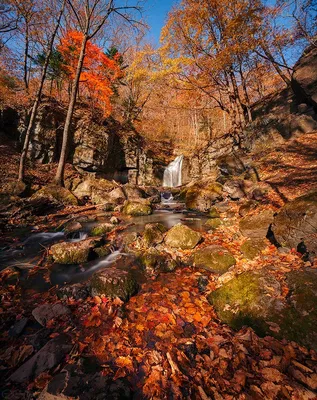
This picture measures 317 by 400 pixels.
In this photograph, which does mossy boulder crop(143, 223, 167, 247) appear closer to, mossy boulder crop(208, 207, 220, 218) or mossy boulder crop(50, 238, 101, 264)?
mossy boulder crop(50, 238, 101, 264)

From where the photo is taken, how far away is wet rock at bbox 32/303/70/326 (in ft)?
10.4

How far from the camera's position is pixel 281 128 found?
13.1 metres

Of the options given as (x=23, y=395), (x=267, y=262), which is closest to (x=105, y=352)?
(x=23, y=395)

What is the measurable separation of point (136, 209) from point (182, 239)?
4.70m

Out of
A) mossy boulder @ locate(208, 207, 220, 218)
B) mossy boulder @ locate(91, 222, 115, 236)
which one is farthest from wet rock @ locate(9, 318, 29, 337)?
mossy boulder @ locate(208, 207, 220, 218)

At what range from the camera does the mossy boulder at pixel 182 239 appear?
5.53 meters

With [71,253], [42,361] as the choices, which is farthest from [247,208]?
[42,361]

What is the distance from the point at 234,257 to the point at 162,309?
2195 millimetres

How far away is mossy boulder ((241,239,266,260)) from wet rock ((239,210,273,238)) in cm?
40

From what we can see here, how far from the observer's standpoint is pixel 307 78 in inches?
448

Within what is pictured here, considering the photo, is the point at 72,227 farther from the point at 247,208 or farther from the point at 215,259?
the point at 247,208

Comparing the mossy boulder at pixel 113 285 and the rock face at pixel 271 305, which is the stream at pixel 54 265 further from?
the rock face at pixel 271 305

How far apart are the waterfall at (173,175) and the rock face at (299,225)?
17532mm

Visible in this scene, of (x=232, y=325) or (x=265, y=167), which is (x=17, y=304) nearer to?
(x=232, y=325)
